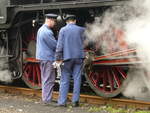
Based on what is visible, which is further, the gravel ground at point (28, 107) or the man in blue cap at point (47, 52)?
the man in blue cap at point (47, 52)

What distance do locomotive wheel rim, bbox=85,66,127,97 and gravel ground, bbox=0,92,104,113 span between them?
460 mm

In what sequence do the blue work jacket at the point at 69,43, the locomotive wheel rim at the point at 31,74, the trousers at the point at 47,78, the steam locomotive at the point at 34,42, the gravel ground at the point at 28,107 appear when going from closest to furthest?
the gravel ground at the point at 28,107 < the blue work jacket at the point at 69,43 < the steam locomotive at the point at 34,42 < the trousers at the point at 47,78 < the locomotive wheel rim at the point at 31,74

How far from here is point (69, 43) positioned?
745cm

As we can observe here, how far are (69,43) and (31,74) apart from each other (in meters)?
2.34

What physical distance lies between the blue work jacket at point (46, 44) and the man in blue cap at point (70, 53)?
0.69ft

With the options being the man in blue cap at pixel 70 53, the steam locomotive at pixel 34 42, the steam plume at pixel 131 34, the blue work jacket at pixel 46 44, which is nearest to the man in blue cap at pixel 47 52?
the blue work jacket at pixel 46 44

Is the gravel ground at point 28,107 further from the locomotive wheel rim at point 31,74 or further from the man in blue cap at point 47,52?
the locomotive wheel rim at point 31,74

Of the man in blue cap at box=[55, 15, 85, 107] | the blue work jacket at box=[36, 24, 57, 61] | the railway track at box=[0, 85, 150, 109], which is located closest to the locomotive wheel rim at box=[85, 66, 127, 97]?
the railway track at box=[0, 85, 150, 109]

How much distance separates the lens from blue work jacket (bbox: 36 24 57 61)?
300 inches

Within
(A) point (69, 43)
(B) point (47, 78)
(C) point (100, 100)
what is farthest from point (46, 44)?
(C) point (100, 100)

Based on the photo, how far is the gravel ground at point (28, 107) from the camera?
7328 mm

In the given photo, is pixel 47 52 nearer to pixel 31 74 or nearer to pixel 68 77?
pixel 68 77

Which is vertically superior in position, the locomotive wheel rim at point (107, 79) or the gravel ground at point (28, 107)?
the locomotive wheel rim at point (107, 79)

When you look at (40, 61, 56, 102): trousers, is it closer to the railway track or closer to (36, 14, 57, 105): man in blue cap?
(36, 14, 57, 105): man in blue cap
